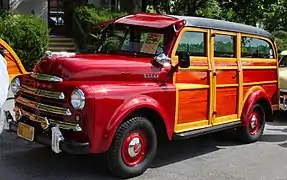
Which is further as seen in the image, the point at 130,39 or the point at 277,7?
the point at 277,7

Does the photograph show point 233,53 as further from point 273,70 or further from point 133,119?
point 133,119

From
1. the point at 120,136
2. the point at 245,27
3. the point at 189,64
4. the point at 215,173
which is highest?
the point at 245,27

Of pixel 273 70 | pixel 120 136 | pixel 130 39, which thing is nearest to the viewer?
pixel 120 136

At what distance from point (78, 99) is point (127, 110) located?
2.06 ft

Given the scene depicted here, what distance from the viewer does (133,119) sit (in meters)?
5.46

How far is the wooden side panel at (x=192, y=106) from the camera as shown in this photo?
6117mm

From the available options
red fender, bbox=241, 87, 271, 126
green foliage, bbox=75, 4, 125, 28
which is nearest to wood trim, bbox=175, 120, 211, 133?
red fender, bbox=241, 87, 271, 126

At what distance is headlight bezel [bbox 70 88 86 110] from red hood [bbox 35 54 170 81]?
0.31 m

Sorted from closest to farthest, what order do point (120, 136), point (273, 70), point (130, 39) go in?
point (120, 136) < point (130, 39) < point (273, 70)

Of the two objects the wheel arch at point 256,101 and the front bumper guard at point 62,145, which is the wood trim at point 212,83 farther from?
the front bumper guard at point 62,145

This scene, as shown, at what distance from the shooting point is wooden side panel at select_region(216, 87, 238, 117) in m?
6.81

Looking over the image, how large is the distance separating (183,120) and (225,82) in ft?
3.79

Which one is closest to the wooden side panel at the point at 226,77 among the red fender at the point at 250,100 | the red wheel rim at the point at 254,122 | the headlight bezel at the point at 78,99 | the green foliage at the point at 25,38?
the red fender at the point at 250,100

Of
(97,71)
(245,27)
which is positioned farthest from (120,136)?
(245,27)
